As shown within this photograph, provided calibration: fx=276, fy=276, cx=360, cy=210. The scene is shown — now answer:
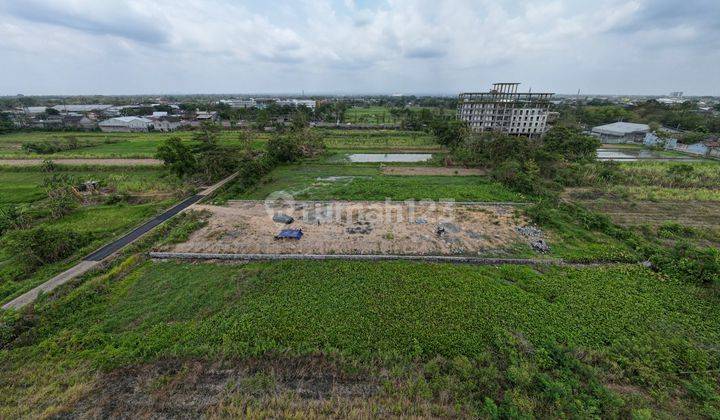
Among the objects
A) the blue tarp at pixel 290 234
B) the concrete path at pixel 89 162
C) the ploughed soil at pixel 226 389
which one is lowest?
the ploughed soil at pixel 226 389

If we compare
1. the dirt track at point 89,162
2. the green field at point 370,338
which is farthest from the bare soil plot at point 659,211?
the dirt track at point 89,162

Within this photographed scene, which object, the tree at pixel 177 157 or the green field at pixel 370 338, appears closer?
the green field at pixel 370 338

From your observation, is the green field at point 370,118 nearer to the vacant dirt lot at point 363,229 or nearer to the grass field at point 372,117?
the grass field at point 372,117

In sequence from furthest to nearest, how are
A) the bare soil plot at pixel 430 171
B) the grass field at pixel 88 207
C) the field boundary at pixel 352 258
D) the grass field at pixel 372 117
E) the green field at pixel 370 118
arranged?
the grass field at pixel 372 117 → the green field at pixel 370 118 → the bare soil plot at pixel 430 171 → the field boundary at pixel 352 258 → the grass field at pixel 88 207

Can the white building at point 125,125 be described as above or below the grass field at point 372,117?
below

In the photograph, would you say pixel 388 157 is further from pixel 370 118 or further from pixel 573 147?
pixel 370 118

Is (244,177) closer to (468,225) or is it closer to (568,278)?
(468,225)
